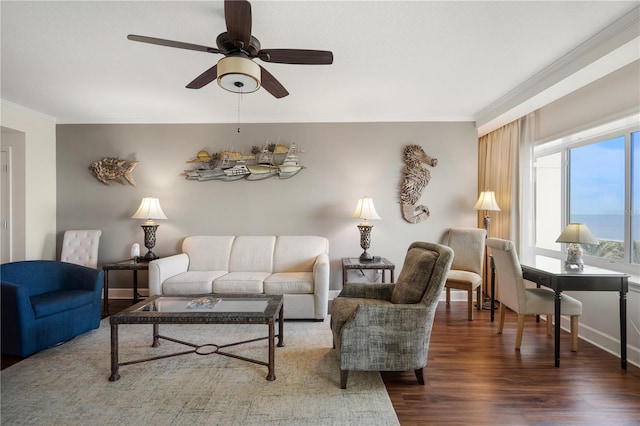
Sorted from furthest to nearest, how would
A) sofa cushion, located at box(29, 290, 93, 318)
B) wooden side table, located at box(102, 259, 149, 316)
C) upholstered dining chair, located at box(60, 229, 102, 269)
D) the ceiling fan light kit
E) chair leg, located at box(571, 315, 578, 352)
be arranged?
upholstered dining chair, located at box(60, 229, 102, 269)
wooden side table, located at box(102, 259, 149, 316)
chair leg, located at box(571, 315, 578, 352)
sofa cushion, located at box(29, 290, 93, 318)
the ceiling fan light kit

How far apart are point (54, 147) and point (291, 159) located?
131 inches

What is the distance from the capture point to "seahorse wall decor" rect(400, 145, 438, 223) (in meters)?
4.13

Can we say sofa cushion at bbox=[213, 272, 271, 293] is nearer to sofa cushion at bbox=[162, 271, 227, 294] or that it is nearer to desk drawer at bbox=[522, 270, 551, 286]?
sofa cushion at bbox=[162, 271, 227, 294]

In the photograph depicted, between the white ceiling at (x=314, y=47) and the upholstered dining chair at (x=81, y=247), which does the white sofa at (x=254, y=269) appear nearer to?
the upholstered dining chair at (x=81, y=247)

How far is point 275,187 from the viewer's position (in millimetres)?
4234

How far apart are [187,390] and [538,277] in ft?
9.59

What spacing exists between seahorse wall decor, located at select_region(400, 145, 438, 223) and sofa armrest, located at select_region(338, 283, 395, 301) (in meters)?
1.72

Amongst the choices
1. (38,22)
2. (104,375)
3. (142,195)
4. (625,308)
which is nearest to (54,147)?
(142,195)

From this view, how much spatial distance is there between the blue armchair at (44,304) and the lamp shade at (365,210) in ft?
9.32

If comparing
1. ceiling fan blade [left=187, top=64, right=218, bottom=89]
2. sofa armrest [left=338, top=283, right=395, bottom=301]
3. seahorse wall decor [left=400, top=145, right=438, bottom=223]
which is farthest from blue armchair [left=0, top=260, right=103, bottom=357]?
seahorse wall decor [left=400, top=145, right=438, bottom=223]

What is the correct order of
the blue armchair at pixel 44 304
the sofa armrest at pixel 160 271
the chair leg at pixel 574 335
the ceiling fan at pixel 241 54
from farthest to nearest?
the sofa armrest at pixel 160 271
the chair leg at pixel 574 335
the blue armchair at pixel 44 304
the ceiling fan at pixel 241 54

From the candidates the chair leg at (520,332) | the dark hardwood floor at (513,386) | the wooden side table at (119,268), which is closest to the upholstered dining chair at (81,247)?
the wooden side table at (119,268)

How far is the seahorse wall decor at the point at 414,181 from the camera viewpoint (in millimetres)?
4129

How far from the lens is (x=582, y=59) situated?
2410mm
